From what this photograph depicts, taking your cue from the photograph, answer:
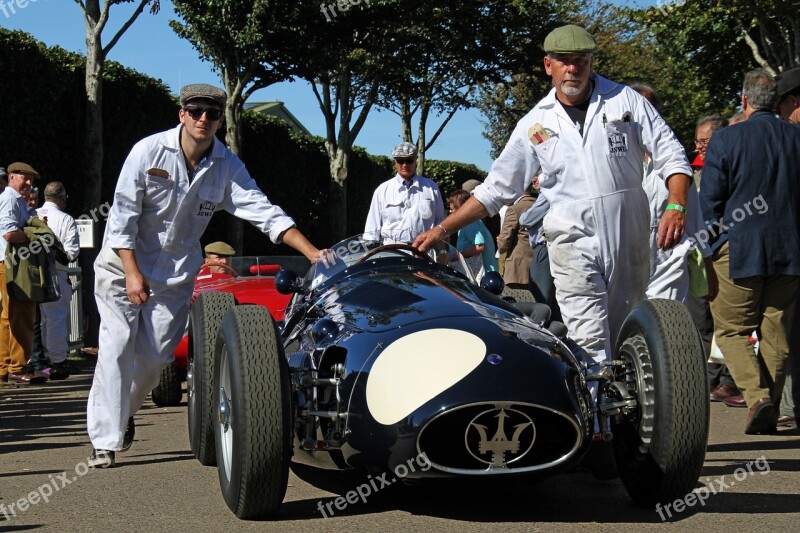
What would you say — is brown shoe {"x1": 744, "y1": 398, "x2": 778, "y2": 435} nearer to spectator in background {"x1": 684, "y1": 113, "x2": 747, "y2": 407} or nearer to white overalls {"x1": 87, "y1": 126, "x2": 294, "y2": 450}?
spectator in background {"x1": 684, "y1": 113, "x2": 747, "y2": 407}

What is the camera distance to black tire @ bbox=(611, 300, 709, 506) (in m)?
4.91

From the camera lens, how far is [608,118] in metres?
6.07

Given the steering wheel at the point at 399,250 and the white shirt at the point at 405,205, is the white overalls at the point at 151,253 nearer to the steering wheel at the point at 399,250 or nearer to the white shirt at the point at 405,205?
the steering wheel at the point at 399,250

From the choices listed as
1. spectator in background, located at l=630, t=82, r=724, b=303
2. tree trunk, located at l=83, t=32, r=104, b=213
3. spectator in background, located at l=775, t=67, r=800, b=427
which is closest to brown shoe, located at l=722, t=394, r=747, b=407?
spectator in background, located at l=775, t=67, r=800, b=427

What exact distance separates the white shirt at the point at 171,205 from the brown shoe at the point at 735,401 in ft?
13.8

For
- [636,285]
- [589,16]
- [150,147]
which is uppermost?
[589,16]

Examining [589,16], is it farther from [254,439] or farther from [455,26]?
[254,439]

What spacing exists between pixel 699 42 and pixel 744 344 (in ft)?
92.0

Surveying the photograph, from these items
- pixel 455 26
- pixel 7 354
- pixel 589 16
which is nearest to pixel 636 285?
pixel 7 354

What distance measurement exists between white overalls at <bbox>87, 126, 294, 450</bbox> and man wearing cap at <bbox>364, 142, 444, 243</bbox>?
4.39 meters

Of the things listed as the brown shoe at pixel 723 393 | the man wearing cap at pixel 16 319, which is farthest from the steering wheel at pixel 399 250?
the man wearing cap at pixel 16 319

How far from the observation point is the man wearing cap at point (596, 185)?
6.00m

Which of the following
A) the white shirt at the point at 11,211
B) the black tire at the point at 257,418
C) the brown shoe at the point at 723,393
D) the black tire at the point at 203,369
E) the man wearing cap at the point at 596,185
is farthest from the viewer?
the white shirt at the point at 11,211

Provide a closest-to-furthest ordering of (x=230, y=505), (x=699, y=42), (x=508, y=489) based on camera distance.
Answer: (x=230, y=505) < (x=508, y=489) < (x=699, y=42)
